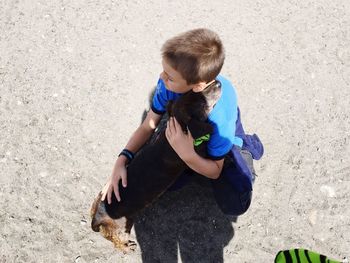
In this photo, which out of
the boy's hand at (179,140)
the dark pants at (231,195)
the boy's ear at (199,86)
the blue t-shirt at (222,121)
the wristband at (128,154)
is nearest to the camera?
the boy's ear at (199,86)

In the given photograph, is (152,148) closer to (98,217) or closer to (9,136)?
(98,217)

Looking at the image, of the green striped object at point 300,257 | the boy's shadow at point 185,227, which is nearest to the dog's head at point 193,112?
the boy's shadow at point 185,227

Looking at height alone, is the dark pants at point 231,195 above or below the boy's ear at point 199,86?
below

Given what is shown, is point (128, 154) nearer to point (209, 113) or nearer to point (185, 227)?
point (185, 227)

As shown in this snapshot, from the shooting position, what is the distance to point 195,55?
2449 millimetres

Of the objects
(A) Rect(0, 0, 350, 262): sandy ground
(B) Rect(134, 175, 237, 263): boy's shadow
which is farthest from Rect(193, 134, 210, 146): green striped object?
(A) Rect(0, 0, 350, 262): sandy ground

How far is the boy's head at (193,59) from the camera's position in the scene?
96.6 inches

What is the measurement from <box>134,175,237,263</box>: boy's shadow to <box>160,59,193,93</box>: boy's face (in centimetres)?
112

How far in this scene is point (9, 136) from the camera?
3852 millimetres

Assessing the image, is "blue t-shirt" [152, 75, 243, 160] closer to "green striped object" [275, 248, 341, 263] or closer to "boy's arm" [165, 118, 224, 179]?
"boy's arm" [165, 118, 224, 179]

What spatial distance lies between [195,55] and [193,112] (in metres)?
0.36

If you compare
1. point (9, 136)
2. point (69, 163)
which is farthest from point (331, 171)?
point (9, 136)

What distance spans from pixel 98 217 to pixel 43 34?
2.05 meters

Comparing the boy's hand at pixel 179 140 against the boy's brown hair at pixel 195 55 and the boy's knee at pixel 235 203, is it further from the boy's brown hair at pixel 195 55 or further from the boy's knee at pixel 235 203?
the boy's knee at pixel 235 203
